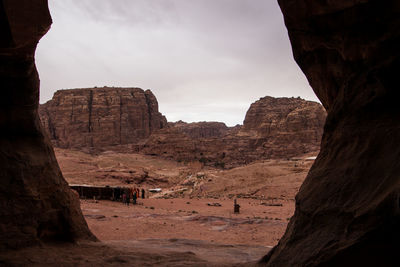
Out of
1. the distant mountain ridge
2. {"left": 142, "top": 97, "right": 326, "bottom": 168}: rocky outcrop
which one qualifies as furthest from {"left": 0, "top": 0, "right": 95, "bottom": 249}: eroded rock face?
the distant mountain ridge

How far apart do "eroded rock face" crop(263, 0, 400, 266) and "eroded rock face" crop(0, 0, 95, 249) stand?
4.91 metres

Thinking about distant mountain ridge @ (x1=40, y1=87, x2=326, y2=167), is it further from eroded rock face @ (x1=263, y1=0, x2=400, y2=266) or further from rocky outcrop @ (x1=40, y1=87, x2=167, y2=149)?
eroded rock face @ (x1=263, y1=0, x2=400, y2=266)

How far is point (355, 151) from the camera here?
3.97 meters

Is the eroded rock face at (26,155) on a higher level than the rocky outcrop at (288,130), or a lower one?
lower

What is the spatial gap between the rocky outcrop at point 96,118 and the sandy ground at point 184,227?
146ft

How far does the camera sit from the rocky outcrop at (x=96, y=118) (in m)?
83.6

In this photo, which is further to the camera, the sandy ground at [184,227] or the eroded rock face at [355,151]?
the sandy ground at [184,227]

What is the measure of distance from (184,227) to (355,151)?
1146cm

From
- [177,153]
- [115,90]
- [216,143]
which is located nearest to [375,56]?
[177,153]

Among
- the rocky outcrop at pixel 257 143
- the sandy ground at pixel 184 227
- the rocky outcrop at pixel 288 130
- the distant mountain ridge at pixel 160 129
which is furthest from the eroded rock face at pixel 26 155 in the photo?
the rocky outcrop at pixel 288 130

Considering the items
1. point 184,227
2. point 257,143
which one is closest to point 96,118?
point 257,143

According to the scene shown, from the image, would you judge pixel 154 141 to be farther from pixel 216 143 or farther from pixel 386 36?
pixel 386 36

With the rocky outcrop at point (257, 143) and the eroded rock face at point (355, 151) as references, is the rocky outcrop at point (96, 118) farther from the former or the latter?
the eroded rock face at point (355, 151)

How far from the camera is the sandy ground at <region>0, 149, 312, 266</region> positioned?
19.9 feet
